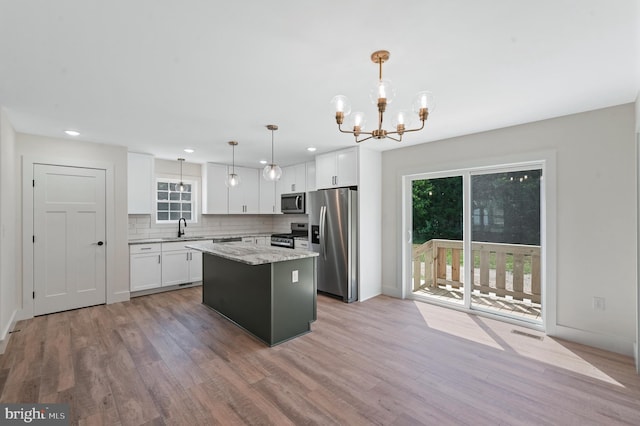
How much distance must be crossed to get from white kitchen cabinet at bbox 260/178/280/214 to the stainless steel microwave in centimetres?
36

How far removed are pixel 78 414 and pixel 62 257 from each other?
2892mm

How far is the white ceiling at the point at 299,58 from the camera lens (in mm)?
1537

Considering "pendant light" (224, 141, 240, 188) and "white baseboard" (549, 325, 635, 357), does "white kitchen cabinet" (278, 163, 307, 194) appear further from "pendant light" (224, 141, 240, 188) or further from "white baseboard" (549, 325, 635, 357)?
"white baseboard" (549, 325, 635, 357)

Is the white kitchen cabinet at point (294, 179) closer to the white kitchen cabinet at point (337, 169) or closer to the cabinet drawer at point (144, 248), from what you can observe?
the white kitchen cabinet at point (337, 169)

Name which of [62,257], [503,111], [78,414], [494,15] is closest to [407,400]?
[78,414]

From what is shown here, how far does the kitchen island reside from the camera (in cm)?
303

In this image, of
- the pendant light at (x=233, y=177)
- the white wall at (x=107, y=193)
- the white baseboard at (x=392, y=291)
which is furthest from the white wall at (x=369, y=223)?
the white wall at (x=107, y=193)

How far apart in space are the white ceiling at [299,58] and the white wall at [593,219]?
0.78 ft

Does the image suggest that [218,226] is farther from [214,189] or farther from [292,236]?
[292,236]

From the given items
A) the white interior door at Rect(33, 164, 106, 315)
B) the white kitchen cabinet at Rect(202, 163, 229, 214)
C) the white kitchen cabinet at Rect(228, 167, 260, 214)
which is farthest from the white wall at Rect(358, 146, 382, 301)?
the white interior door at Rect(33, 164, 106, 315)

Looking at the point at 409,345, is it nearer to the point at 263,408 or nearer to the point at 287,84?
Answer: the point at 263,408

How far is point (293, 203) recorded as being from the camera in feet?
19.6

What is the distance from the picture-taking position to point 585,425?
1.88m

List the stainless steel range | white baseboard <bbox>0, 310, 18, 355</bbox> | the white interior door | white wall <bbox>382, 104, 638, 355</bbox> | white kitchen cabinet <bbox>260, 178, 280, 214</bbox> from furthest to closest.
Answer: white kitchen cabinet <bbox>260, 178, 280, 214</bbox>
the stainless steel range
the white interior door
white baseboard <bbox>0, 310, 18, 355</bbox>
white wall <bbox>382, 104, 638, 355</bbox>
